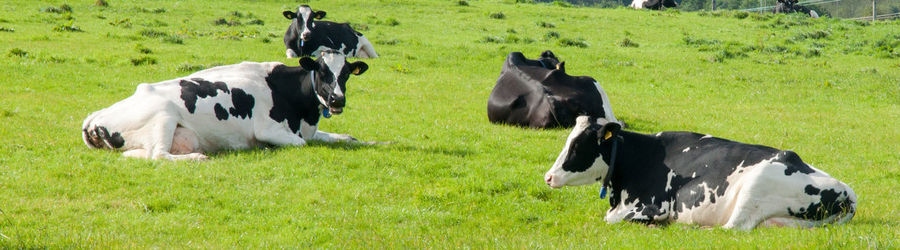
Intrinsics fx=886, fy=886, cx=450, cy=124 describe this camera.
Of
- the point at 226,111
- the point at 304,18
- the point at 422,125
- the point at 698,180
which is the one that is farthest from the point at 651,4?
the point at 698,180

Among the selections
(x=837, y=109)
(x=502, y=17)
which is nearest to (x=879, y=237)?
(x=837, y=109)

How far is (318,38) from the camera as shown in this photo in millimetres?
26203

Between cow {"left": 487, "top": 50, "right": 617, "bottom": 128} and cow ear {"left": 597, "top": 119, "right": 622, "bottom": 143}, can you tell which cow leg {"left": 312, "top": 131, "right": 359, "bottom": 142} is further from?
cow ear {"left": 597, "top": 119, "right": 622, "bottom": 143}

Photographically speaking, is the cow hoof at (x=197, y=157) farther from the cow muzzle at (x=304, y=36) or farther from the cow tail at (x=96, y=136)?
the cow muzzle at (x=304, y=36)

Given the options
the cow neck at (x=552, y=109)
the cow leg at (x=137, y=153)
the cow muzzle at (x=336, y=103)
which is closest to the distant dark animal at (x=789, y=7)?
the cow neck at (x=552, y=109)

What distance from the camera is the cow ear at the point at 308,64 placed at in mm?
13127

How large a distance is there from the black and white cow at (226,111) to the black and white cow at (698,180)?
4932mm

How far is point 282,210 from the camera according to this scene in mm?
9375

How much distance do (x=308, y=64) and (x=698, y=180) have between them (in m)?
6.61

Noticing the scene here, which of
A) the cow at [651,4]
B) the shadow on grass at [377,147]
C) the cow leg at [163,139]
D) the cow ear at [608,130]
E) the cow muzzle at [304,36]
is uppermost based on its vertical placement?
the cow ear at [608,130]

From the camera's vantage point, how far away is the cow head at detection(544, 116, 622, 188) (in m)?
9.09

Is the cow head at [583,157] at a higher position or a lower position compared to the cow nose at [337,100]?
higher

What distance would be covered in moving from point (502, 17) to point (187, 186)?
93.2ft

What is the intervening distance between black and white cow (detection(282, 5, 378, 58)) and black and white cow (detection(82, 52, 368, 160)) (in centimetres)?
1180
